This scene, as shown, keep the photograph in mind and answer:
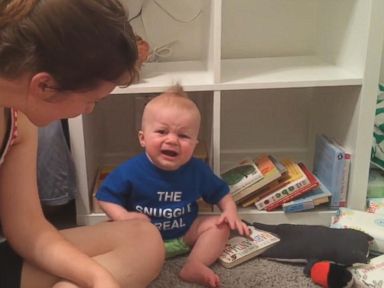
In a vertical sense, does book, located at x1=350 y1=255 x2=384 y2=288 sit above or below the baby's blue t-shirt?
below

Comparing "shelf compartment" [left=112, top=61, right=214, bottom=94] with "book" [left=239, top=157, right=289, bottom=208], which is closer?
"shelf compartment" [left=112, top=61, right=214, bottom=94]

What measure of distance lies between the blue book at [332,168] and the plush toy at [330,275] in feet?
0.79

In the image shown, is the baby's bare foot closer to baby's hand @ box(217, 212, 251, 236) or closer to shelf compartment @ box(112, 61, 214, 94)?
baby's hand @ box(217, 212, 251, 236)

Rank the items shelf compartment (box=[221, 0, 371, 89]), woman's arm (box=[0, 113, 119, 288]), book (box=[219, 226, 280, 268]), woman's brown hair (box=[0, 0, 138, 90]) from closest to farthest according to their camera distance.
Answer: woman's brown hair (box=[0, 0, 138, 90])
woman's arm (box=[0, 113, 119, 288])
book (box=[219, 226, 280, 268])
shelf compartment (box=[221, 0, 371, 89])

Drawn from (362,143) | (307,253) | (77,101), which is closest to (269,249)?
(307,253)

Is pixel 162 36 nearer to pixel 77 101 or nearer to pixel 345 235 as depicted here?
pixel 345 235

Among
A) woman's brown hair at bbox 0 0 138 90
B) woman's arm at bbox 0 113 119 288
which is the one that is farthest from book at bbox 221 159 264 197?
woman's brown hair at bbox 0 0 138 90

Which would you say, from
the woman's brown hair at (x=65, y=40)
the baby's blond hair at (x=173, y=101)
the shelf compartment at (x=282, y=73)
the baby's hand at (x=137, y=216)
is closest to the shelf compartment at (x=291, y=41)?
the shelf compartment at (x=282, y=73)

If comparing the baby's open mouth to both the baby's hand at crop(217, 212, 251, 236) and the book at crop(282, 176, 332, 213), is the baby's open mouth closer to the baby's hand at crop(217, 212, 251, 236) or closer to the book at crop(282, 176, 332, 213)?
the baby's hand at crop(217, 212, 251, 236)

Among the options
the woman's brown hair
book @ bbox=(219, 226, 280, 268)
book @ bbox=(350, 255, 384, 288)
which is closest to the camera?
the woman's brown hair

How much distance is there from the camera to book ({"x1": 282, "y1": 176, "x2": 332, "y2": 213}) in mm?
1149

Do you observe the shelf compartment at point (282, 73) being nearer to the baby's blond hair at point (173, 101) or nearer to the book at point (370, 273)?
the baby's blond hair at point (173, 101)

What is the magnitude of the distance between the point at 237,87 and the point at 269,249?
343 mm

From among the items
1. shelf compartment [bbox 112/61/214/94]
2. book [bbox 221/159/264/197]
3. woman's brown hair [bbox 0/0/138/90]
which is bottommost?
book [bbox 221/159/264/197]
